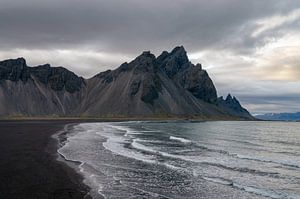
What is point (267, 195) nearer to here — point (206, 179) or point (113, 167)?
point (206, 179)

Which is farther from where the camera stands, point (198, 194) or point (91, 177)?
point (91, 177)

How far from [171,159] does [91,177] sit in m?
12.7

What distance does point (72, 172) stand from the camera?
86.3ft

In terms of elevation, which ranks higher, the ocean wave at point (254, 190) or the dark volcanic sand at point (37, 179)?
the ocean wave at point (254, 190)

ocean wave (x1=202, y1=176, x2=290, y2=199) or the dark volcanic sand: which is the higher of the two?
ocean wave (x1=202, y1=176, x2=290, y2=199)

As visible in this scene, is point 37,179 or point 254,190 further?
point 37,179

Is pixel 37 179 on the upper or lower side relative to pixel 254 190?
lower

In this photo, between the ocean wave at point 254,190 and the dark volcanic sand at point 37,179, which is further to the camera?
the ocean wave at point 254,190

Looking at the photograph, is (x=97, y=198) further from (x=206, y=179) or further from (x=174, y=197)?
(x=206, y=179)

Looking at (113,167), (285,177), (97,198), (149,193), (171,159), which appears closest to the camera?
(97,198)

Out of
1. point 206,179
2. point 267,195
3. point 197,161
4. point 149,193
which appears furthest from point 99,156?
point 267,195

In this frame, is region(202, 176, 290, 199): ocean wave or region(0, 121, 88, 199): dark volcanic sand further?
region(202, 176, 290, 199): ocean wave

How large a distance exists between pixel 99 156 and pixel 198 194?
17782mm

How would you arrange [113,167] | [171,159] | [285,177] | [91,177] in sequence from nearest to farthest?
[91,177] < [285,177] < [113,167] < [171,159]
